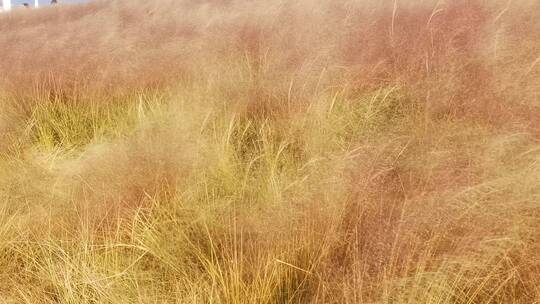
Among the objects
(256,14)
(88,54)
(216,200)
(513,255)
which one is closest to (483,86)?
(513,255)

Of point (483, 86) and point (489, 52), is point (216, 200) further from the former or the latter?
point (489, 52)

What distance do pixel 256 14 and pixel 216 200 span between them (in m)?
1.88

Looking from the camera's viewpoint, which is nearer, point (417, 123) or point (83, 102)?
point (417, 123)

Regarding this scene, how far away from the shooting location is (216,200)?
142 cm

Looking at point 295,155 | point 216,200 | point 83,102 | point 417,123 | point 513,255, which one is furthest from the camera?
point 83,102

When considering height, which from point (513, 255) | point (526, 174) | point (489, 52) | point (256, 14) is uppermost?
point (256, 14)

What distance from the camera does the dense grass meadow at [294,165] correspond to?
3.14ft

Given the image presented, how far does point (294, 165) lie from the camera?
5.28ft

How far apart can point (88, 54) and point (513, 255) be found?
2699 mm

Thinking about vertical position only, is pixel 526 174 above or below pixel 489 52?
below

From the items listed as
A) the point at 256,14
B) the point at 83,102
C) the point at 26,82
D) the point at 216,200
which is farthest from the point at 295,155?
the point at 26,82

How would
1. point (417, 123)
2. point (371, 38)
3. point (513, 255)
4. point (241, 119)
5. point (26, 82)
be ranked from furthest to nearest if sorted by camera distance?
point (26, 82) < point (371, 38) < point (241, 119) < point (417, 123) < point (513, 255)

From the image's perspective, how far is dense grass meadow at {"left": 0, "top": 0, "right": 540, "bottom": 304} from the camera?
3.14 ft

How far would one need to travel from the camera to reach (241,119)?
2.02 m
